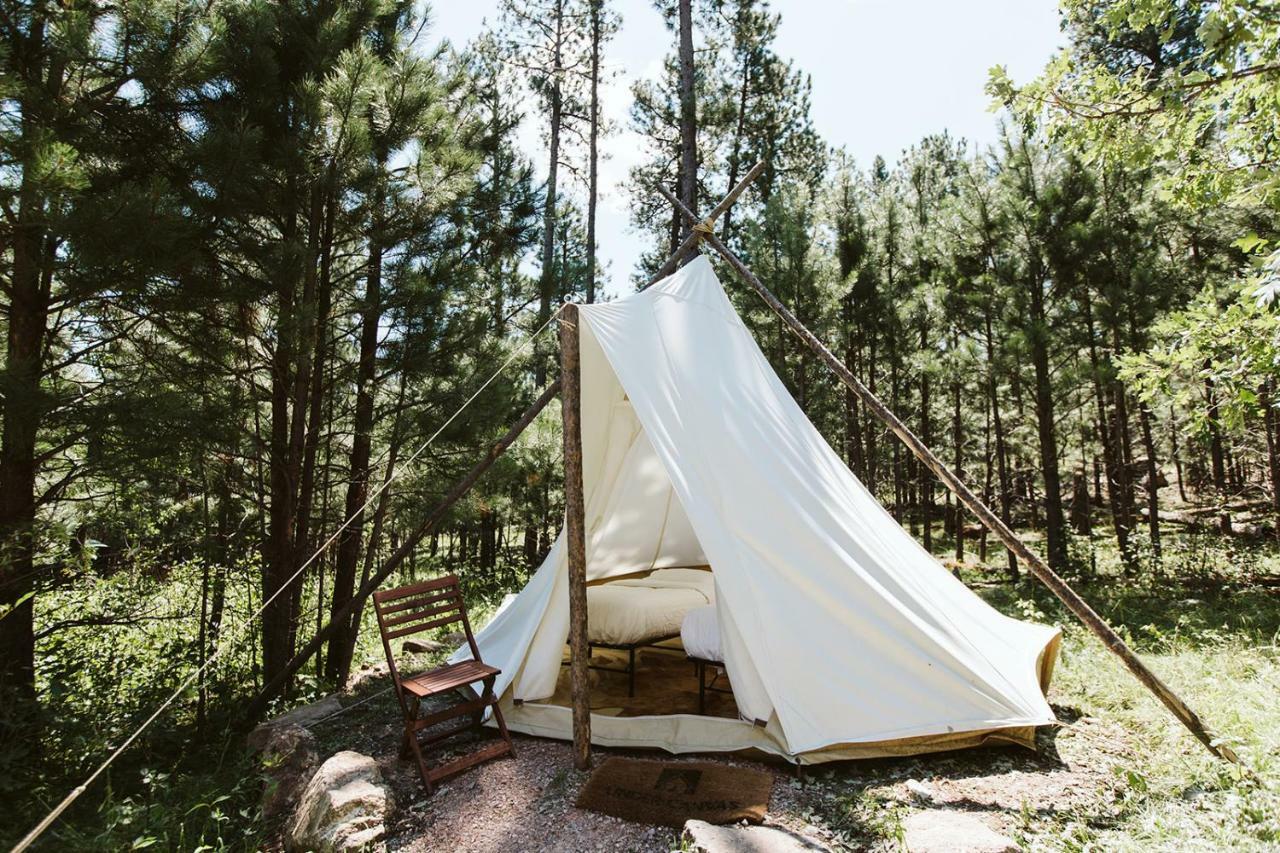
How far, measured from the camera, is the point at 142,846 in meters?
2.79

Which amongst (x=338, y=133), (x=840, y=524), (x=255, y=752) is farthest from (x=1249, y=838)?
(x=338, y=133)

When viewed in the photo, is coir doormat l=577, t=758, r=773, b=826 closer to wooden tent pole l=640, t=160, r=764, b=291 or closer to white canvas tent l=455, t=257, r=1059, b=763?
white canvas tent l=455, t=257, r=1059, b=763

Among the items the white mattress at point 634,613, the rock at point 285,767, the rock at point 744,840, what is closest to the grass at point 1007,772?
the rock at point 285,767

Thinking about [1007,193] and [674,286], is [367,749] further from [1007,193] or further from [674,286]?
[1007,193]

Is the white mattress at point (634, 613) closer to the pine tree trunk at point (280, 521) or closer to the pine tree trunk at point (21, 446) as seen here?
the pine tree trunk at point (280, 521)

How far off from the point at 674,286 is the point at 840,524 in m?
2.01

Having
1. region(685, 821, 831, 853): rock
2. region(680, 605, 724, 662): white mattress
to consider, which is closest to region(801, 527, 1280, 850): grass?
region(685, 821, 831, 853): rock

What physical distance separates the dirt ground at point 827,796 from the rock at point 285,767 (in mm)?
375

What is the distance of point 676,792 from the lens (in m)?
3.16

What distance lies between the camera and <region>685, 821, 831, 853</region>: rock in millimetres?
2525

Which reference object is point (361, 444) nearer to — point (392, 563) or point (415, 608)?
point (392, 563)

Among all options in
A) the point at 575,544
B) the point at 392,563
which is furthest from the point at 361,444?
the point at 575,544

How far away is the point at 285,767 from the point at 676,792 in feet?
6.88

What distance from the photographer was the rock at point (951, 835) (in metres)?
2.41
